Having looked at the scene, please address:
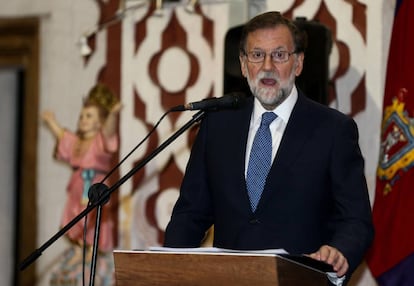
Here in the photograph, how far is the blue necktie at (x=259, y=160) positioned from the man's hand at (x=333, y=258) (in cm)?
40

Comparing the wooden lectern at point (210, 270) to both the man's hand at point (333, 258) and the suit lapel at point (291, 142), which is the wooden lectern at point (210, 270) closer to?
the man's hand at point (333, 258)

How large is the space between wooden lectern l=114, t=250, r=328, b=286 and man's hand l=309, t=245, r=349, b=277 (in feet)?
0.18

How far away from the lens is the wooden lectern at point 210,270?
98.3 inches

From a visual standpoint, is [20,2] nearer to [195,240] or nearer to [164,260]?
[195,240]

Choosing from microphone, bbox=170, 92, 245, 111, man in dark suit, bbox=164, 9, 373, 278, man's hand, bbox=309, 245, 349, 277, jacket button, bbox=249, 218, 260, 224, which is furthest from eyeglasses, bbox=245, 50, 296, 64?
man's hand, bbox=309, 245, 349, 277

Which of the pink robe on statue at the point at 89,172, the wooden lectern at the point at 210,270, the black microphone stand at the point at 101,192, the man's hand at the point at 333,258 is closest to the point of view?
the wooden lectern at the point at 210,270

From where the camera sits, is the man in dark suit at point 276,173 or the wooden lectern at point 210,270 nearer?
the wooden lectern at point 210,270

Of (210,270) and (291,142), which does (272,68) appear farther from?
(210,270)

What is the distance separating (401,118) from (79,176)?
2013mm

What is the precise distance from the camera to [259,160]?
3180mm

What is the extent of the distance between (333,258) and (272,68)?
70 centimetres

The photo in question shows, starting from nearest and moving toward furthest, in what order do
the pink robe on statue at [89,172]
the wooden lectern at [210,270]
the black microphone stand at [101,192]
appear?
the wooden lectern at [210,270]
the black microphone stand at [101,192]
the pink robe on statue at [89,172]

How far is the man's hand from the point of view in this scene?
2742mm

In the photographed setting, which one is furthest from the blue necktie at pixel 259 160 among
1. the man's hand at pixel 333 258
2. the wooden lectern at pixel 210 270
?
the wooden lectern at pixel 210 270
